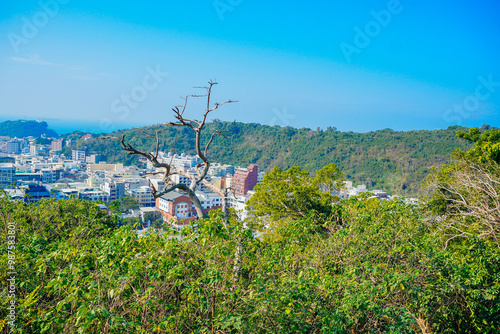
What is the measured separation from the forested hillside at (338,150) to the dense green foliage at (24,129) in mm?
26191

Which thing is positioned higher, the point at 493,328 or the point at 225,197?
the point at 225,197

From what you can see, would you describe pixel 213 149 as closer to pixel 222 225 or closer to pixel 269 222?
pixel 269 222

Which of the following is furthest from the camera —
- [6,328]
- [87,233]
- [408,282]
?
[87,233]

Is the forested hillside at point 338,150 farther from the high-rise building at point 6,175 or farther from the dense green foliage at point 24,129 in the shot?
the dense green foliage at point 24,129

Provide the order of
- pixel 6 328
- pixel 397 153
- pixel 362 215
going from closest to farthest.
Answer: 1. pixel 6 328
2. pixel 362 215
3. pixel 397 153

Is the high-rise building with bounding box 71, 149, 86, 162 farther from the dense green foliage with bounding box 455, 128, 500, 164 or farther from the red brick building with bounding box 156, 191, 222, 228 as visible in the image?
the dense green foliage with bounding box 455, 128, 500, 164

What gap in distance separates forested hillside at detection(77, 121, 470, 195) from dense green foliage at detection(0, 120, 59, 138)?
2619cm

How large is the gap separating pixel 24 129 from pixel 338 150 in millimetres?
75593

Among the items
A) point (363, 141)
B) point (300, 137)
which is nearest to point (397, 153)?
point (363, 141)

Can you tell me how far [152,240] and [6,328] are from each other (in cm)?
91

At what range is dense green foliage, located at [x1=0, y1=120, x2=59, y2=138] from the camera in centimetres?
7862

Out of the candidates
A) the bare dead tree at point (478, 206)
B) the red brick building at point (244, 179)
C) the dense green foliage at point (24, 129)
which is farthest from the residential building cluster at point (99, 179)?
the bare dead tree at point (478, 206)

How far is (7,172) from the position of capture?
32.4m

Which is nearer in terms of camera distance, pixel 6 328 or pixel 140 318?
pixel 6 328
